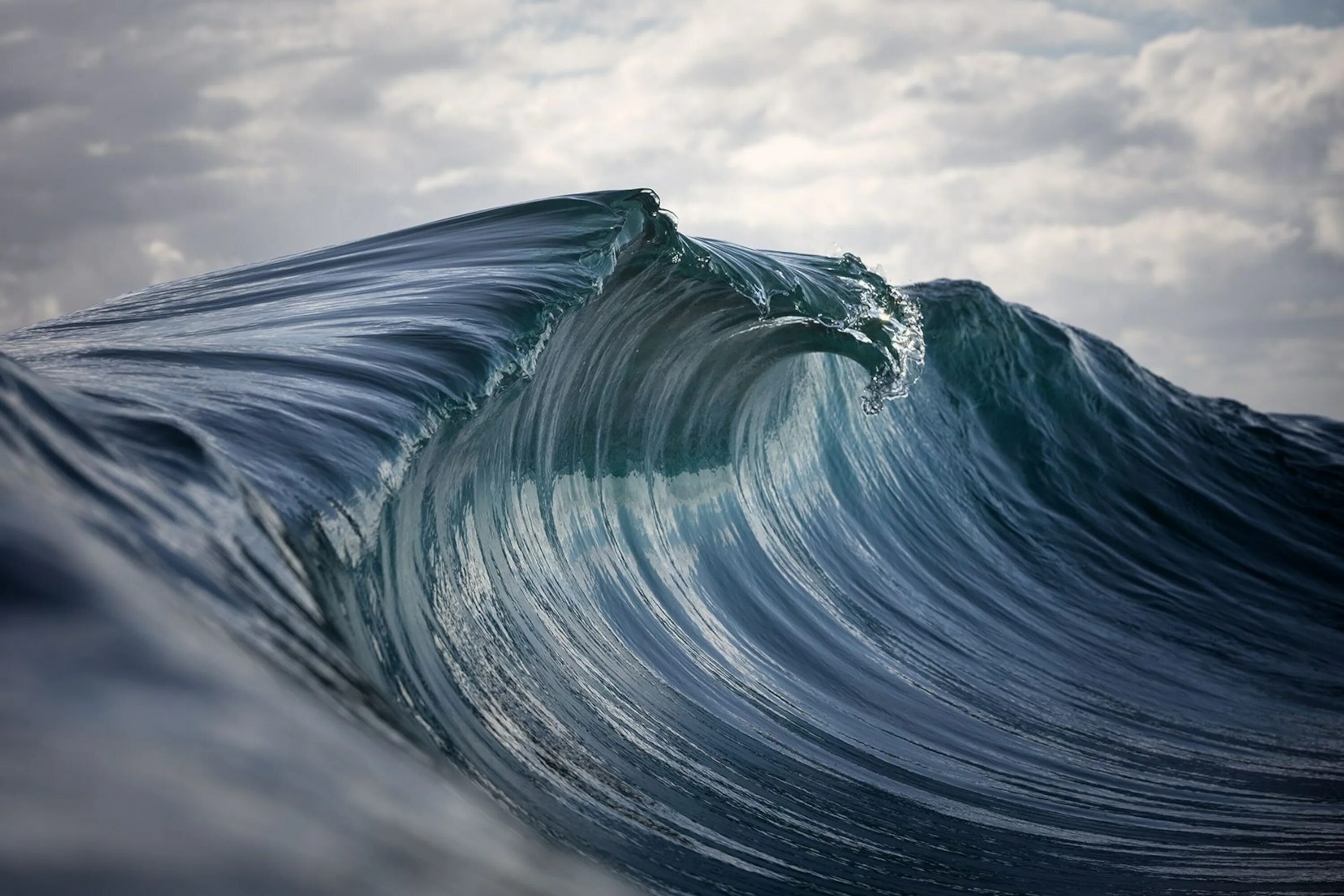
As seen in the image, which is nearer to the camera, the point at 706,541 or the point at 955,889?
the point at 955,889

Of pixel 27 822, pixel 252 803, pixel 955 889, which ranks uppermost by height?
pixel 955 889

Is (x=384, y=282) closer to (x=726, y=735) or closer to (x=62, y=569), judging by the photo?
(x=726, y=735)

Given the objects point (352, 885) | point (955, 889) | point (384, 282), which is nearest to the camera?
point (352, 885)

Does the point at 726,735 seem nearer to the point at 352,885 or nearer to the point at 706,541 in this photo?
the point at 706,541

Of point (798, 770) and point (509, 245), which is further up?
point (509, 245)

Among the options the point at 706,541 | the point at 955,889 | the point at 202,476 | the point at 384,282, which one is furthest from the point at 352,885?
the point at 706,541

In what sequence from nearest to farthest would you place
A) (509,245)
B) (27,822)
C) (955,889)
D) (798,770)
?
(27,822)
(955,889)
(798,770)
(509,245)

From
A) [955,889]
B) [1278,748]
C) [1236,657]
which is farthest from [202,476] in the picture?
[1236,657]
